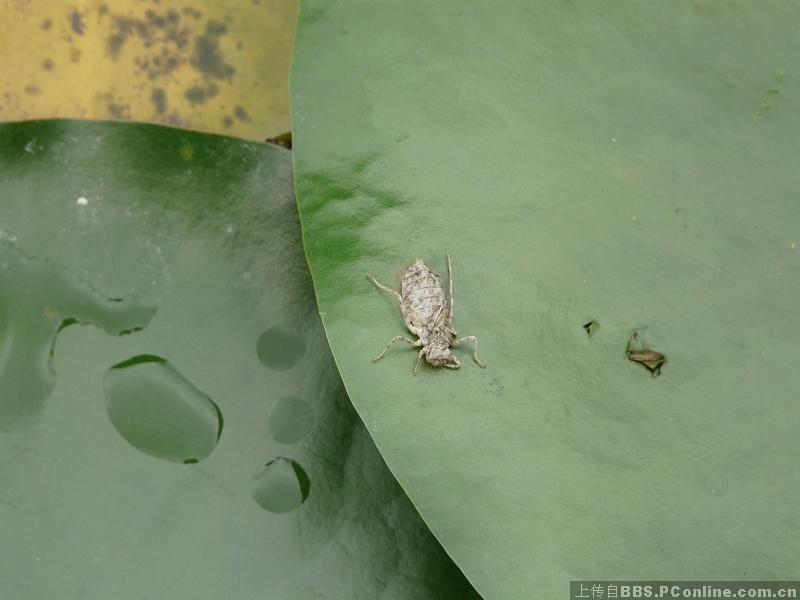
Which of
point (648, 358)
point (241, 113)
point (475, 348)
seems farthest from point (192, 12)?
point (648, 358)

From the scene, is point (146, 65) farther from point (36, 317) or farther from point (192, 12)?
point (36, 317)

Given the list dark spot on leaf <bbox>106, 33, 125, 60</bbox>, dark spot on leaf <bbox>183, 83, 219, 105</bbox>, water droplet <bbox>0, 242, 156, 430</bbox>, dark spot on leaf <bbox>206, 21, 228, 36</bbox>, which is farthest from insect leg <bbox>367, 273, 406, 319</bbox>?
dark spot on leaf <bbox>106, 33, 125, 60</bbox>

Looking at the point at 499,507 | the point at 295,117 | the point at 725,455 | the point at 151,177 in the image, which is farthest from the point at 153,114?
the point at 725,455

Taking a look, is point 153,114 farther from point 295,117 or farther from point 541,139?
point 541,139

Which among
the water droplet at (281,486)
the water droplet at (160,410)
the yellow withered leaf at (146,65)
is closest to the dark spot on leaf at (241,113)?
the yellow withered leaf at (146,65)

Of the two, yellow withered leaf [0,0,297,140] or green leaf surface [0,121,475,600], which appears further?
yellow withered leaf [0,0,297,140]

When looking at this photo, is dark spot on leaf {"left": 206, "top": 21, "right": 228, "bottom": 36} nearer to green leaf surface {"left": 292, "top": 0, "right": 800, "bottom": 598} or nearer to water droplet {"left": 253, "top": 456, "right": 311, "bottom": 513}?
green leaf surface {"left": 292, "top": 0, "right": 800, "bottom": 598}

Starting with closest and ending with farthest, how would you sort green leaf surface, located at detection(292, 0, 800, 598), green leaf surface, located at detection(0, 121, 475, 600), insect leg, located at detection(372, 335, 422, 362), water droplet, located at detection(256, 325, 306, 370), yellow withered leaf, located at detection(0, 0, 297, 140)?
green leaf surface, located at detection(292, 0, 800, 598) → insect leg, located at detection(372, 335, 422, 362) → green leaf surface, located at detection(0, 121, 475, 600) → water droplet, located at detection(256, 325, 306, 370) → yellow withered leaf, located at detection(0, 0, 297, 140)

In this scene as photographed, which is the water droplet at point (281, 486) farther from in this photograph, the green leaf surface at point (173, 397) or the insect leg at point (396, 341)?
the insect leg at point (396, 341)
